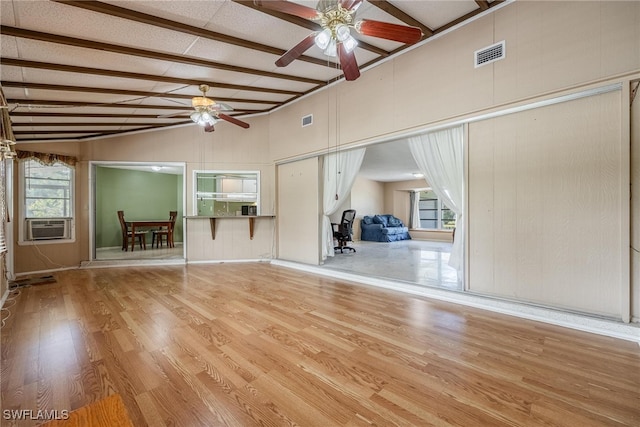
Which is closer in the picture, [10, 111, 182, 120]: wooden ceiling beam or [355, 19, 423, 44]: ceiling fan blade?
[355, 19, 423, 44]: ceiling fan blade

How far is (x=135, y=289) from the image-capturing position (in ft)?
13.0

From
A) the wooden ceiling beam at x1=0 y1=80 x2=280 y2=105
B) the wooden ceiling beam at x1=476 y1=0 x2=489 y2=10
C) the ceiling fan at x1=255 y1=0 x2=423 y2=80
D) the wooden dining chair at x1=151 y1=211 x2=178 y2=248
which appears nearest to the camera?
the ceiling fan at x1=255 y1=0 x2=423 y2=80

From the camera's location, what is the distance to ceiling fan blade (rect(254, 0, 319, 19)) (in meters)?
1.91

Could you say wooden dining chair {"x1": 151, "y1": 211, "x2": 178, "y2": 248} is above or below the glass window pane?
below

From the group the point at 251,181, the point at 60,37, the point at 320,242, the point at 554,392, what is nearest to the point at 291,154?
the point at 251,181

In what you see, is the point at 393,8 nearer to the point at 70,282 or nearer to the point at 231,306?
the point at 231,306

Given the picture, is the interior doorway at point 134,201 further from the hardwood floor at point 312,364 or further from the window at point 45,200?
the hardwood floor at point 312,364

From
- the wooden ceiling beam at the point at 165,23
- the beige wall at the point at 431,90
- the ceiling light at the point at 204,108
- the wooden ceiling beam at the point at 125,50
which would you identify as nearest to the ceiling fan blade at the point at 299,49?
the wooden ceiling beam at the point at 165,23

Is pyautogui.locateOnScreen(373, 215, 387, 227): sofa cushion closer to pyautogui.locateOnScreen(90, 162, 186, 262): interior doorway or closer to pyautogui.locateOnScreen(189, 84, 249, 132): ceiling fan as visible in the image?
pyautogui.locateOnScreen(90, 162, 186, 262): interior doorway

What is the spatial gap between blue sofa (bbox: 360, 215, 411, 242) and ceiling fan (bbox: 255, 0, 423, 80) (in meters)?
7.96

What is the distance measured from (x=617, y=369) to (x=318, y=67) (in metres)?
4.35

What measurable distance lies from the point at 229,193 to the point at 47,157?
3.31m

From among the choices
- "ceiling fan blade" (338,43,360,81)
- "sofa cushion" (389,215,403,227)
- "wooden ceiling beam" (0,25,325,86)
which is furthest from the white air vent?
"sofa cushion" (389,215,403,227)

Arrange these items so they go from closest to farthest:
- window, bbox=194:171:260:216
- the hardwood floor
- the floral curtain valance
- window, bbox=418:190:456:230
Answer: the hardwood floor, the floral curtain valance, window, bbox=194:171:260:216, window, bbox=418:190:456:230
